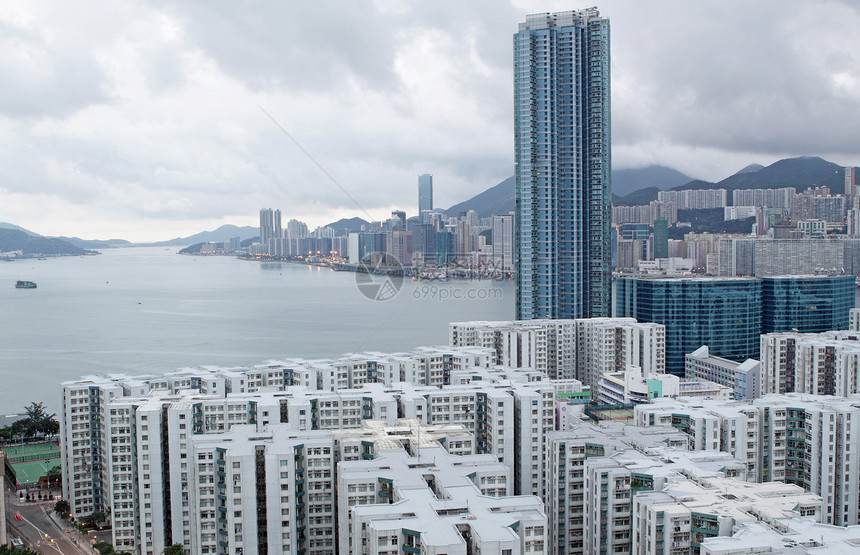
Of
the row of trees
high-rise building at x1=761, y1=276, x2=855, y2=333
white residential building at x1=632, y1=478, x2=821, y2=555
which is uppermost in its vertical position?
high-rise building at x1=761, y1=276, x2=855, y2=333

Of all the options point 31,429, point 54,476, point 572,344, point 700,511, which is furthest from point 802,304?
point 31,429

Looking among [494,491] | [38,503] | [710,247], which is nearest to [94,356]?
[38,503]

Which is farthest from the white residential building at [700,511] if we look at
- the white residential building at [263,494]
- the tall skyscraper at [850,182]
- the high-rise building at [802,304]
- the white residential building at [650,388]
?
the tall skyscraper at [850,182]

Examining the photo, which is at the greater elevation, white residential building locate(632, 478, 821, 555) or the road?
white residential building locate(632, 478, 821, 555)

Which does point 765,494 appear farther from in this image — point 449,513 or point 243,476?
point 243,476

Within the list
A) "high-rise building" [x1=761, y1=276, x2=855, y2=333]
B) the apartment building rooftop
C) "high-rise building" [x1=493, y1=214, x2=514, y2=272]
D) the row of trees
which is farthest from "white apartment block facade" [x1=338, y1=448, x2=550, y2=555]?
"high-rise building" [x1=493, y1=214, x2=514, y2=272]

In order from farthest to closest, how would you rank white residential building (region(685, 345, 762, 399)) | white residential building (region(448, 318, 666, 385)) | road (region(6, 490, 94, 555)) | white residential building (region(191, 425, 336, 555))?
white residential building (region(448, 318, 666, 385))
white residential building (region(685, 345, 762, 399))
road (region(6, 490, 94, 555))
white residential building (region(191, 425, 336, 555))

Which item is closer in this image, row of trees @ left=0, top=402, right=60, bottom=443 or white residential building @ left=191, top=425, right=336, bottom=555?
white residential building @ left=191, top=425, right=336, bottom=555

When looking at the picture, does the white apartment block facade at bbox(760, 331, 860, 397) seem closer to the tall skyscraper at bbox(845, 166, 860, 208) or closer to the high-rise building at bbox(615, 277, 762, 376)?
the high-rise building at bbox(615, 277, 762, 376)
